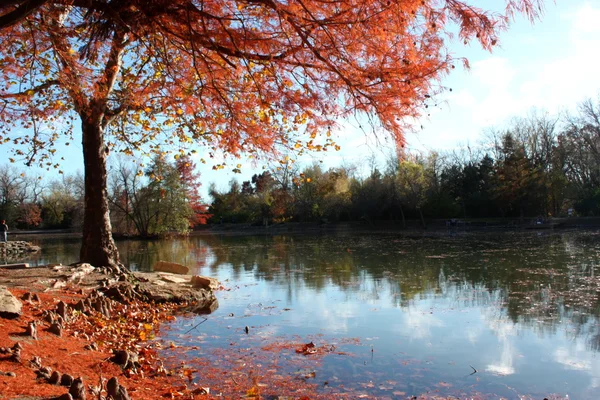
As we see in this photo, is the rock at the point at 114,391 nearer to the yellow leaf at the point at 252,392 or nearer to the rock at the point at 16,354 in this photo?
the rock at the point at 16,354

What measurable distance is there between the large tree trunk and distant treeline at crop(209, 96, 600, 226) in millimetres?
31119

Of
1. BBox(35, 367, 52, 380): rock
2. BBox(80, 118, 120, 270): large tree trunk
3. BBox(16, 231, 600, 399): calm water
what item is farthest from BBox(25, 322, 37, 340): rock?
BBox(80, 118, 120, 270): large tree trunk

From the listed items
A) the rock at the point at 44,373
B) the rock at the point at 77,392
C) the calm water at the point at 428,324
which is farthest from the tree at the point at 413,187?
the rock at the point at 77,392

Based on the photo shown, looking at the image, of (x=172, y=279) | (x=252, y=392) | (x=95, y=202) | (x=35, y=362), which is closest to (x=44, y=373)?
(x=35, y=362)

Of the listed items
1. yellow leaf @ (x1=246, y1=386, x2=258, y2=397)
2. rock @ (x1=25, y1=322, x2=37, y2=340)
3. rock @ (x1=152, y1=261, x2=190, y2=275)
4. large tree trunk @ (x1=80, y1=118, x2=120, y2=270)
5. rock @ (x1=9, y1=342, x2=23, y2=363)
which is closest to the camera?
rock @ (x1=9, y1=342, x2=23, y2=363)

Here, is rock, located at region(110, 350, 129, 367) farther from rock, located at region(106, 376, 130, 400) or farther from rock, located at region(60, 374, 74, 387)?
rock, located at region(106, 376, 130, 400)

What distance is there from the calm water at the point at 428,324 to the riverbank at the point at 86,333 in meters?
0.78

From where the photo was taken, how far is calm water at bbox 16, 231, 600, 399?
5844mm

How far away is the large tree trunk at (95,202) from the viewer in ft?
35.8

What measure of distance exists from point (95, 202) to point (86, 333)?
5265mm

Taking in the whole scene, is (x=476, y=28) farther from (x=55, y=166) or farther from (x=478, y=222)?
(x=478, y=222)

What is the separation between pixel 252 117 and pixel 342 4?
2791 mm

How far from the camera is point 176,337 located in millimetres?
7484

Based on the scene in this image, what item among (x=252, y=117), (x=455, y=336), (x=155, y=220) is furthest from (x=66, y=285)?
(x=155, y=220)
